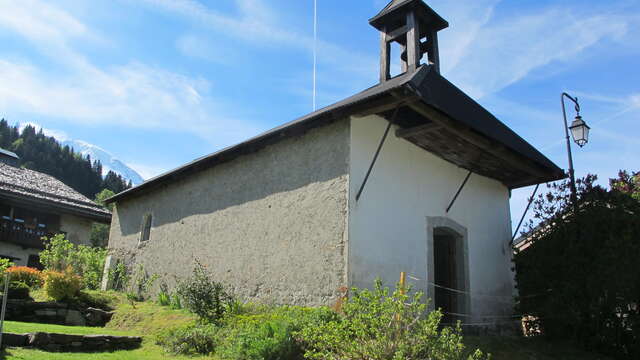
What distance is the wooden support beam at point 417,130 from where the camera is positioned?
29.3ft

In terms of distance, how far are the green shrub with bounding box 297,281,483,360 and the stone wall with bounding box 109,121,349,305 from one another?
7.16 feet

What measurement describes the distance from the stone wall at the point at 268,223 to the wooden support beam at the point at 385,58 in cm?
229

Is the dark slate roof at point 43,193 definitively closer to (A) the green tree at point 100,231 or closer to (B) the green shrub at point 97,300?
(B) the green shrub at point 97,300

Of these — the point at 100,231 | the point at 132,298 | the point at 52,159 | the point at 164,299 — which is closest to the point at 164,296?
the point at 164,299

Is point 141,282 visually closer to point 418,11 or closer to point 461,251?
point 461,251

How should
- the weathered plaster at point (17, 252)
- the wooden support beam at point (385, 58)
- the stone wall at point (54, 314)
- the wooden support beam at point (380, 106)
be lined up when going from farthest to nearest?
the weathered plaster at point (17, 252) < the wooden support beam at point (385, 58) < the stone wall at point (54, 314) < the wooden support beam at point (380, 106)

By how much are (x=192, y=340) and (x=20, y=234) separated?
16.1 meters

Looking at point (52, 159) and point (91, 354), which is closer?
point (91, 354)

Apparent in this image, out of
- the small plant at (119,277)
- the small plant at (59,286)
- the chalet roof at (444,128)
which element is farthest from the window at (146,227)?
the small plant at (59,286)

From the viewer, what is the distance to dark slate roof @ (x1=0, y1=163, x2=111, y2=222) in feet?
66.5

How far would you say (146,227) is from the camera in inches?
590

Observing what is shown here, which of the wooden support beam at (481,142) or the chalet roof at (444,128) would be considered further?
the wooden support beam at (481,142)

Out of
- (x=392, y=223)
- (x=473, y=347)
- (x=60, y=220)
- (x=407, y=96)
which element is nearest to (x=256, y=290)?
(x=392, y=223)

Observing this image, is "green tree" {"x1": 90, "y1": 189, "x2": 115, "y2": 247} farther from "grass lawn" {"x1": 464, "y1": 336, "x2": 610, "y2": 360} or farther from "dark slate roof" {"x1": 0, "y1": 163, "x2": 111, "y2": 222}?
"grass lawn" {"x1": 464, "y1": 336, "x2": 610, "y2": 360}
